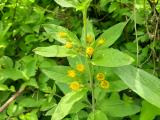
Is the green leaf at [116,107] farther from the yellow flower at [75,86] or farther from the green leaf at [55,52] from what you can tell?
the green leaf at [55,52]

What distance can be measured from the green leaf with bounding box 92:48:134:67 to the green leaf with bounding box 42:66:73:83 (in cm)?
18

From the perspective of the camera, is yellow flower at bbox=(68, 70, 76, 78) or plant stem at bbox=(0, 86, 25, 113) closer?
yellow flower at bbox=(68, 70, 76, 78)

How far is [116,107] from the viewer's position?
139 centimetres

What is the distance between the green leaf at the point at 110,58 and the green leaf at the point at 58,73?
0.18 meters

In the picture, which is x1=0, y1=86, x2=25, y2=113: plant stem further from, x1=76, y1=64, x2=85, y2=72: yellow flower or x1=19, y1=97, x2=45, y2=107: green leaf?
x1=76, y1=64, x2=85, y2=72: yellow flower

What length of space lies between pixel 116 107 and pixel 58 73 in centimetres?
25

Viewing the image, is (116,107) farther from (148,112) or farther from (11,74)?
(11,74)

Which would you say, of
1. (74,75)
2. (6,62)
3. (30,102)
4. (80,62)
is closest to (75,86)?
(74,75)

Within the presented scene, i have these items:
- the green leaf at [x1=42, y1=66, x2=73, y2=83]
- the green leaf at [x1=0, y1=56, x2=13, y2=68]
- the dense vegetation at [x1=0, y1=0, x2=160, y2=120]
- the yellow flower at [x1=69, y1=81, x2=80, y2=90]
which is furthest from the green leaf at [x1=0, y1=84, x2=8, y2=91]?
the yellow flower at [x1=69, y1=81, x2=80, y2=90]

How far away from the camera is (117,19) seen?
186 centimetres

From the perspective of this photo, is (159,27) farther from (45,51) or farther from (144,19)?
(45,51)

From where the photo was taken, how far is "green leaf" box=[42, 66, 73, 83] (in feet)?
4.45

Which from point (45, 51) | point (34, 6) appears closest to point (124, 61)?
point (45, 51)

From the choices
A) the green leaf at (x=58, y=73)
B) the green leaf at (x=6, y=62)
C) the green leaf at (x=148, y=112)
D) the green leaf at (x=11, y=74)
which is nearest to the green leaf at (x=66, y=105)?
the green leaf at (x=58, y=73)
